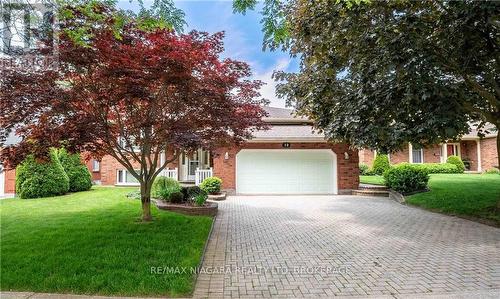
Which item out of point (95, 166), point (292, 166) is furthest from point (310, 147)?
point (95, 166)

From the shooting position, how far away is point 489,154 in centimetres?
2303

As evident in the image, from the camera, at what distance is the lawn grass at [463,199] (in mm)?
9570

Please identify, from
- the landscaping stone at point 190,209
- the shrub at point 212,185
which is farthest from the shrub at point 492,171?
the landscaping stone at point 190,209

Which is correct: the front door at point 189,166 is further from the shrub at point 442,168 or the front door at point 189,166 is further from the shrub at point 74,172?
the shrub at point 442,168

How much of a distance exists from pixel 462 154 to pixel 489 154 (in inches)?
77.6

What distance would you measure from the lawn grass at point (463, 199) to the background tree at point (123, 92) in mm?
→ 8245

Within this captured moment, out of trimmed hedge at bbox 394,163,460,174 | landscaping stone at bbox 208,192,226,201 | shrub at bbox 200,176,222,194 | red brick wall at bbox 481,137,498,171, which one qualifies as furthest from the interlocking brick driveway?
red brick wall at bbox 481,137,498,171

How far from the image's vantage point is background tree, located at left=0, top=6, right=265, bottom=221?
5711 mm

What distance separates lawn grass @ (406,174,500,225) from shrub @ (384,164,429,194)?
0.61 metres

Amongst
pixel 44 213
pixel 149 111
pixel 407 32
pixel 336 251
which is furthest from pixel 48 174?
pixel 407 32

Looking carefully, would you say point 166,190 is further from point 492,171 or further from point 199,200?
point 492,171

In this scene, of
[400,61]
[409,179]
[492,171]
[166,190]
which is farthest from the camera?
[492,171]

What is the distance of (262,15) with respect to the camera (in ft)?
14.8

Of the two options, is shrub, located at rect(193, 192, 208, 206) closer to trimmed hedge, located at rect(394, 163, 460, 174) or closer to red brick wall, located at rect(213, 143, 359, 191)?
red brick wall, located at rect(213, 143, 359, 191)
